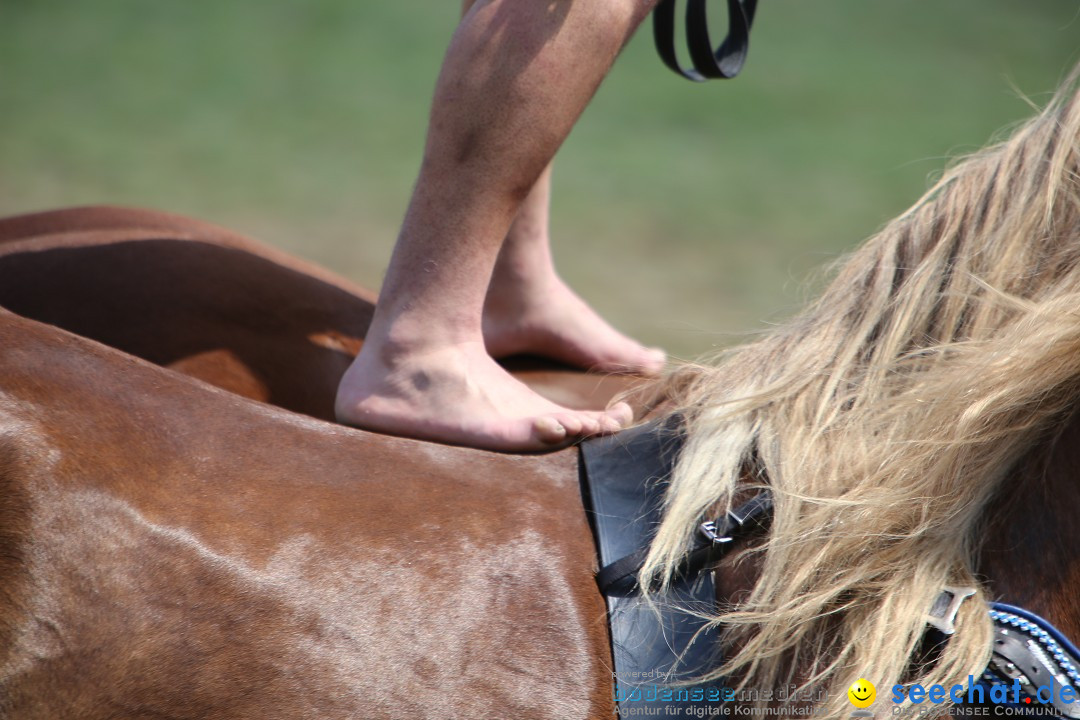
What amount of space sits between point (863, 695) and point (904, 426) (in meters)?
0.22

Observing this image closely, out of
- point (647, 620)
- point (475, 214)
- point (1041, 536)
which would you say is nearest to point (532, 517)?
point (647, 620)

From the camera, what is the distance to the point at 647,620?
31.3 inches

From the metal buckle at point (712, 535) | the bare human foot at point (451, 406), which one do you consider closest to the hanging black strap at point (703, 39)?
the bare human foot at point (451, 406)

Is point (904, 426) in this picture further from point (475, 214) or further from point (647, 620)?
point (475, 214)

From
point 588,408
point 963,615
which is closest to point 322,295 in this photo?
point 588,408

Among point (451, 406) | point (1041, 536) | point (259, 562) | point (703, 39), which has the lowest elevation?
point (259, 562)

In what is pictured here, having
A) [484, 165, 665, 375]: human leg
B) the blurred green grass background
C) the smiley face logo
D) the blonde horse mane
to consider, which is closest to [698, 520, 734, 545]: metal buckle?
the blonde horse mane

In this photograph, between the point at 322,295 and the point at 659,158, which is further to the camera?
the point at 659,158

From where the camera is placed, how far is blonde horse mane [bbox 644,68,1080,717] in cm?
77

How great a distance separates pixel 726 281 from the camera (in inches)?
179

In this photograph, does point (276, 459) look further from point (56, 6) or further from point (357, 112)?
point (56, 6)

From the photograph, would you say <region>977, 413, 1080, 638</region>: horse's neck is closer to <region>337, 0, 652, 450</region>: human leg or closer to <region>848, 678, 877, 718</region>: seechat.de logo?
<region>848, 678, 877, 718</region>: seechat.de logo

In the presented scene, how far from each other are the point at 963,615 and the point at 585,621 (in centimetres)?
29

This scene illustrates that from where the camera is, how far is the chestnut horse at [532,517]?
0.73 m
